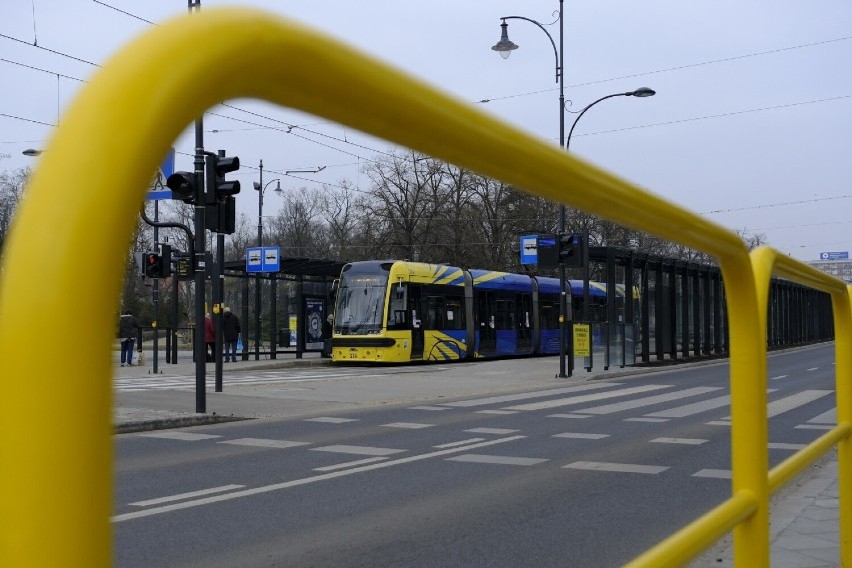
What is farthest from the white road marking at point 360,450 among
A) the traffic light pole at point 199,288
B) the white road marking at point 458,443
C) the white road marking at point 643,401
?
the white road marking at point 643,401

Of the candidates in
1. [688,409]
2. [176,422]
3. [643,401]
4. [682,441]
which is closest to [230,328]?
[643,401]

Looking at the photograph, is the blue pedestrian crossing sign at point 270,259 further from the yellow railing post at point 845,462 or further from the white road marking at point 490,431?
the yellow railing post at point 845,462

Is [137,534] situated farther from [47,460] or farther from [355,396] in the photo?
[355,396]

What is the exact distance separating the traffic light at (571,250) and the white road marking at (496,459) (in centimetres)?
1451

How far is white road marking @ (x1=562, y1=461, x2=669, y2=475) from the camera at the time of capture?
8.85m

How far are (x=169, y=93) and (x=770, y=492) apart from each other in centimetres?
215

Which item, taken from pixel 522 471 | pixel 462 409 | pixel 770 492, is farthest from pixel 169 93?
pixel 462 409

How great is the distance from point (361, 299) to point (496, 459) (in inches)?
759

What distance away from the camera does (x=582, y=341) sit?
2564 centimetres

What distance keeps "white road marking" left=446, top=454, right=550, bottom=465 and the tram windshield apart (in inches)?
737

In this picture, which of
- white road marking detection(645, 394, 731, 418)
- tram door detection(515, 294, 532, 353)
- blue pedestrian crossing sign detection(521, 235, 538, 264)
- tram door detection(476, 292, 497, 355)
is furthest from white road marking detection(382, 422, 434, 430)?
tram door detection(515, 294, 532, 353)

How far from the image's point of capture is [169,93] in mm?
721

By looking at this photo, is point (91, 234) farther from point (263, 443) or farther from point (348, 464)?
point (263, 443)

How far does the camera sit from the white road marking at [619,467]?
8852 mm
